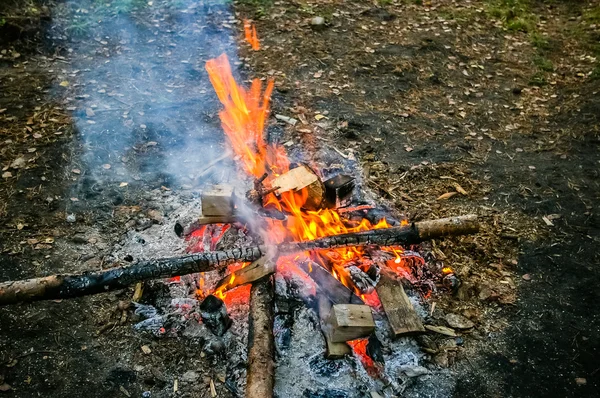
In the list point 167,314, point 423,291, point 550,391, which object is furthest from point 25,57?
point 550,391

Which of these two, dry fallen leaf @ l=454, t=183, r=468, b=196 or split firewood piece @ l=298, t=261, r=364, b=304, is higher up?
split firewood piece @ l=298, t=261, r=364, b=304

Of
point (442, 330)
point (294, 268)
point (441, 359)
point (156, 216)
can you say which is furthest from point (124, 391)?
point (442, 330)

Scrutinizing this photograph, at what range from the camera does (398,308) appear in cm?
385

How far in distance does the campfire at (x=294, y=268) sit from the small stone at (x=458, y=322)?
329 mm

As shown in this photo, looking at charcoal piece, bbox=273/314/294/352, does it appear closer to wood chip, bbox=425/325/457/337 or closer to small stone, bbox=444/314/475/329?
wood chip, bbox=425/325/457/337

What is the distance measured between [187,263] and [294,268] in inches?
40.5

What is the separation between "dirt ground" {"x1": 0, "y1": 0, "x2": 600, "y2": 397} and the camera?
365 cm

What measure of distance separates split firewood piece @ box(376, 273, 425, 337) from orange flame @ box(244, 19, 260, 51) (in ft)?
19.6

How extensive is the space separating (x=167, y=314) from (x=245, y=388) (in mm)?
1036

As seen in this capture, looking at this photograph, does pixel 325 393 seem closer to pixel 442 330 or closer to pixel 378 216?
pixel 442 330

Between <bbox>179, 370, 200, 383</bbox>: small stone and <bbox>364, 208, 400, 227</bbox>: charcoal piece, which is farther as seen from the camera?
<bbox>364, 208, 400, 227</bbox>: charcoal piece

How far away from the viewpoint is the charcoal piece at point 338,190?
186 inches

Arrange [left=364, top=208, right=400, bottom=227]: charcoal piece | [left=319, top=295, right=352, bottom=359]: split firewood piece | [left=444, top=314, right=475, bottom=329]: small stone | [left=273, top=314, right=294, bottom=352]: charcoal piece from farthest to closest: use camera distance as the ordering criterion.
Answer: [left=364, top=208, right=400, bottom=227]: charcoal piece < [left=444, top=314, right=475, bottom=329]: small stone < [left=273, top=314, right=294, bottom=352]: charcoal piece < [left=319, top=295, right=352, bottom=359]: split firewood piece

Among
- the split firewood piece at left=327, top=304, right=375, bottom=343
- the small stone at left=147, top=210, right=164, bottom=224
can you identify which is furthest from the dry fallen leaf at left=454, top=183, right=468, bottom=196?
the small stone at left=147, top=210, right=164, bottom=224
